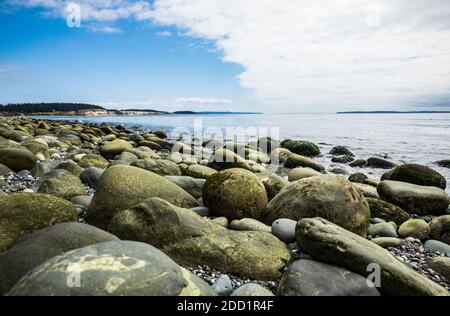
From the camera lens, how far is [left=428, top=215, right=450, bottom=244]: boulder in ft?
16.9

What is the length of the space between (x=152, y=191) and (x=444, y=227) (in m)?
4.75

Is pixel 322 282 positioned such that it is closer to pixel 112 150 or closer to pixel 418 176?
pixel 418 176

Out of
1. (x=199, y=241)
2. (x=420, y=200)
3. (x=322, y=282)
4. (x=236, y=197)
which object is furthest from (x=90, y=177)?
(x=420, y=200)

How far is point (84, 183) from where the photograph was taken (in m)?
7.27

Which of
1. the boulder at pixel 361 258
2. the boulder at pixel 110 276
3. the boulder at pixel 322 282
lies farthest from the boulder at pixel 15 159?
the boulder at pixel 322 282

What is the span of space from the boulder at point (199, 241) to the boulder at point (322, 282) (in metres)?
0.46

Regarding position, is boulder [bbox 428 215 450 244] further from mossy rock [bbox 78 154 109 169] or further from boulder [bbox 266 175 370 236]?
mossy rock [bbox 78 154 109 169]

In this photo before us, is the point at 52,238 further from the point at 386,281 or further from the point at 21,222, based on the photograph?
the point at 386,281

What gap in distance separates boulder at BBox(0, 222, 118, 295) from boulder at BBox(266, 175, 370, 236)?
9.33ft

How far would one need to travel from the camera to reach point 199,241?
12.6 ft

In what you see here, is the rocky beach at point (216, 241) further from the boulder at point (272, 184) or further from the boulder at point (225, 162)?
the boulder at point (225, 162)

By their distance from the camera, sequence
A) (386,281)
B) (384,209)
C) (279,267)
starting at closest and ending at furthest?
(386,281) → (279,267) → (384,209)
